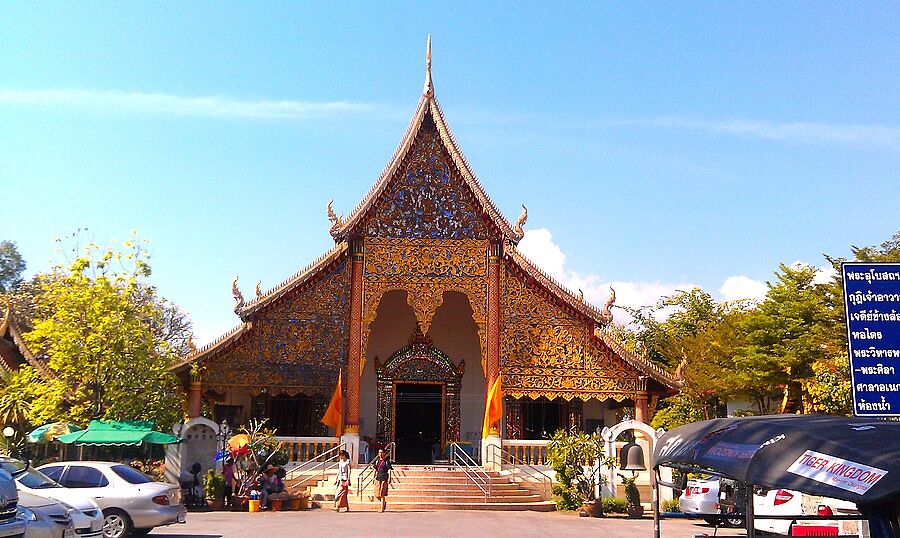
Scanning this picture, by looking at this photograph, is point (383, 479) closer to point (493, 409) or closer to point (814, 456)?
point (493, 409)

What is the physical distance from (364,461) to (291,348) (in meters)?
3.40

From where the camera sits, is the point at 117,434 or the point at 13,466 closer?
the point at 13,466

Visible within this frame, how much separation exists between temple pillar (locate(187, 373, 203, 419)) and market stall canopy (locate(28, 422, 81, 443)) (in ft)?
8.36

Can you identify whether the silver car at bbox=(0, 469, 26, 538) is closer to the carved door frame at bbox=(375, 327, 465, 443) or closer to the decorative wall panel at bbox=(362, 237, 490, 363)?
the decorative wall panel at bbox=(362, 237, 490, 363)

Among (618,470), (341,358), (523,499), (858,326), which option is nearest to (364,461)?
(341,358)

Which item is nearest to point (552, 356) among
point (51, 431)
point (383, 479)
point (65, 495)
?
point (383, 479)

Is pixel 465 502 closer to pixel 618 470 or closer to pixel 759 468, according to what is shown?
pixel 618 470

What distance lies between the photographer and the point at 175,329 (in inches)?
1531

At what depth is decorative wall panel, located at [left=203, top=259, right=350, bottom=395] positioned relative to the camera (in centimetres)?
1872

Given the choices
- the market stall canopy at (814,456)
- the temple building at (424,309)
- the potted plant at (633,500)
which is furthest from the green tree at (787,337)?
the market stall canopy at (814,456)

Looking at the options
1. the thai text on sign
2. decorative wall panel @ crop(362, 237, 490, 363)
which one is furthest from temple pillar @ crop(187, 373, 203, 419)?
the thai text on sign

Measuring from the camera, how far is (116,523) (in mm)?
10719

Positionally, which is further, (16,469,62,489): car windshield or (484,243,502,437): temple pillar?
(484,243,502,437): temple pillar

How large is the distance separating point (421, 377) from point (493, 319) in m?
3.40
